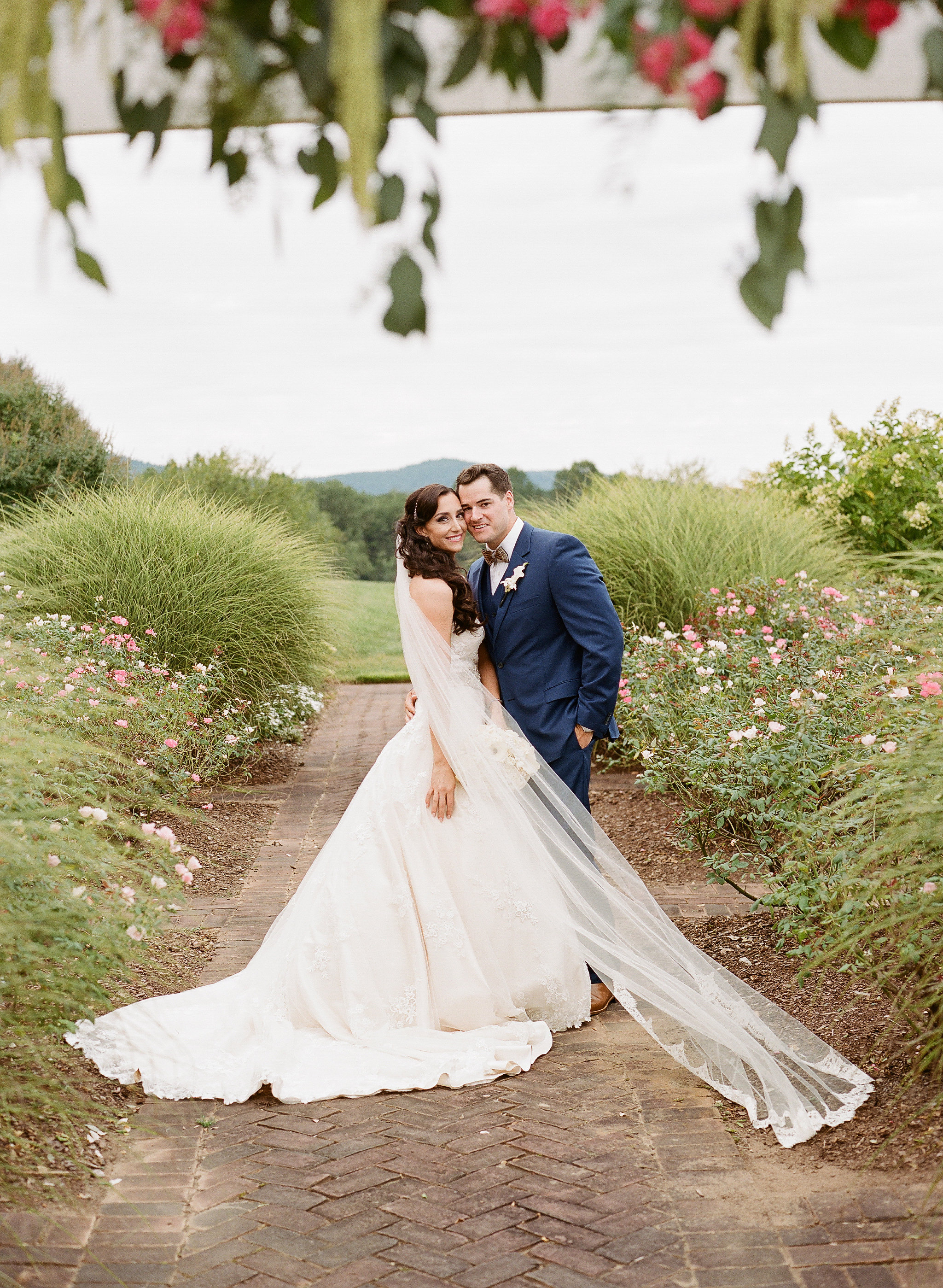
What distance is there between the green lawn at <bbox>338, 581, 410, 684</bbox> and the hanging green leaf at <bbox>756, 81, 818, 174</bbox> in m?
8.07

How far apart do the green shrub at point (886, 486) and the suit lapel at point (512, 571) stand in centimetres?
743

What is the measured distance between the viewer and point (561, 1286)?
8.13ft

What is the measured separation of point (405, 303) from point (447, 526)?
2.83 m

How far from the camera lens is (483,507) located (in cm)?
431

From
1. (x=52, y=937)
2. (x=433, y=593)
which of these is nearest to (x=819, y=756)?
(x=433, y=593)

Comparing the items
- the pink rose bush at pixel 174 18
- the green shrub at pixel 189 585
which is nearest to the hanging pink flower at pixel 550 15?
the pink rose bush at pixel 174 18

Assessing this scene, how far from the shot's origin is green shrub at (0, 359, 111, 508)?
39.8 feet

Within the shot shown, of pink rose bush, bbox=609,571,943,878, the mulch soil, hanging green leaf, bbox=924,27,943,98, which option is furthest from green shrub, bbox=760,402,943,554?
hanging green leaf, bbox=924,27,943,98

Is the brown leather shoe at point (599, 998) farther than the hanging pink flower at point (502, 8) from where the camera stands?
Yes

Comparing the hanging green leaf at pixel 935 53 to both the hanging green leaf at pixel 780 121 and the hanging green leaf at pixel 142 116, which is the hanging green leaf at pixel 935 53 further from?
the hanging green leaf at pixel 142 116

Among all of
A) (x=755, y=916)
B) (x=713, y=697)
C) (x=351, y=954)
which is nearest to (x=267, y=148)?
(x=351, y=954)

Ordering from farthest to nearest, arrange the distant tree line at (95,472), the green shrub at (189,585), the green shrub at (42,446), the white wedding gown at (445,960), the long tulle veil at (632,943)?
1. the green shrub at (42,446)
2. the distant tree line at (95,472)
3. the green shrub at (189,585)
4. the white wedding gown at (445,960)
5. the long tulle veil at (632,943)

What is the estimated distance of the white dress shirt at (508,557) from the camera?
4395 mm

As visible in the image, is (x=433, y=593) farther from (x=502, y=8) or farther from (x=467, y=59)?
(x=502, y=8)
